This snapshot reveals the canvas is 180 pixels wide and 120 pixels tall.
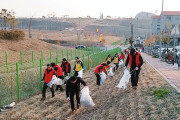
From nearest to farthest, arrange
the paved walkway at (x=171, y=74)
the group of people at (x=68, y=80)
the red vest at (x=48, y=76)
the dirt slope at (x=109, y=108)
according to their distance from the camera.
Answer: the dirt slope at (x=109, y=108) → the group of people at (x=68, y=80) → the red vest at (x=48, y=76) → the paved walkway at (x=171, y=74)

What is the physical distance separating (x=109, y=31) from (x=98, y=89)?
12054 cm

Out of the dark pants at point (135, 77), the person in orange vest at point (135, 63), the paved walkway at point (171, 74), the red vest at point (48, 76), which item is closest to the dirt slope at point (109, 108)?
the dark pants at point (135, 77)

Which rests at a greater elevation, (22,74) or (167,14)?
(167,14)

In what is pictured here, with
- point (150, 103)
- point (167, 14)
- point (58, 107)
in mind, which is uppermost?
point (167, 14)

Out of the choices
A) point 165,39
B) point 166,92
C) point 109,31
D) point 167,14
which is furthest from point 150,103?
point 109,31

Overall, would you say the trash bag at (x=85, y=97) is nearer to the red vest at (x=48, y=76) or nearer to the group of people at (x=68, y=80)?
the group of people at (x=68, y=80)

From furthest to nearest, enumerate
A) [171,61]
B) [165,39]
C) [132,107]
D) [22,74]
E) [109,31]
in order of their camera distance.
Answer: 1. [109,31]
2. [165,39]
3. [171,61]
4. [22,74]
5. [132,107]

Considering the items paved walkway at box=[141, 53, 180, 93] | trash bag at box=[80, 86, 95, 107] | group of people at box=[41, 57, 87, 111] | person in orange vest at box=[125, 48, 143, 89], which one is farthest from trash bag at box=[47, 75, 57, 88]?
paved walkway at box=[141, 53, 180, 93]

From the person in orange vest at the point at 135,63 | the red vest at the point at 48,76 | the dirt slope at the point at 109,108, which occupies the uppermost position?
the person in orange vest at the point at 135,63

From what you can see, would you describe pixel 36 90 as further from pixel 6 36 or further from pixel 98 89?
pixel 6 36

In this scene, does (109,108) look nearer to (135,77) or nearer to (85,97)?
(85,97)

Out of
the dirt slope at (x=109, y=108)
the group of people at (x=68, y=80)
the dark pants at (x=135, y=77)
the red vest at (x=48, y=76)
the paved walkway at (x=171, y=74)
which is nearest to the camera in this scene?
the dirt slope at (x=109, y=108)

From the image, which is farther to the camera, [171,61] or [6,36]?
[6,36]

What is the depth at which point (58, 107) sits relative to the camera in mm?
9281
